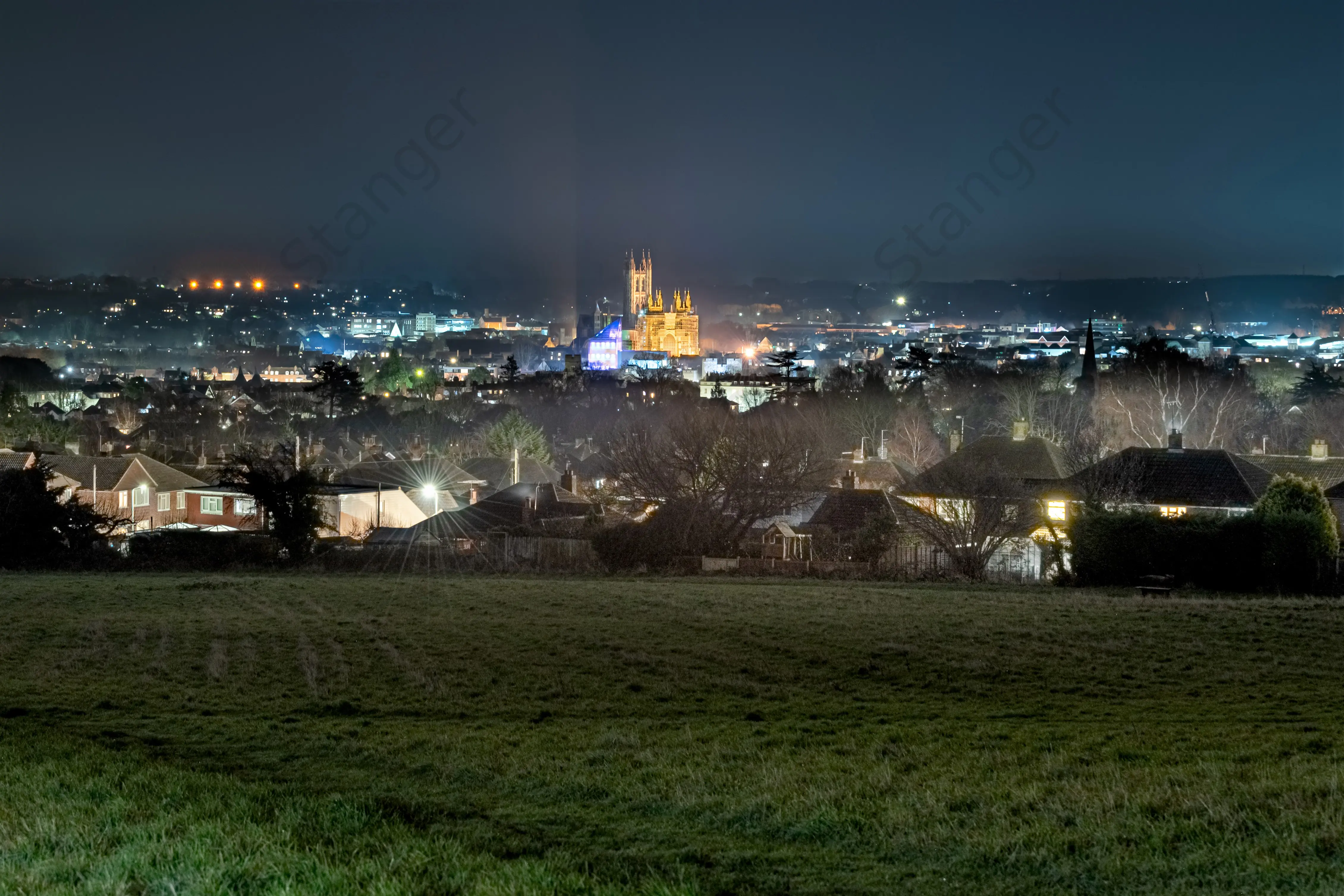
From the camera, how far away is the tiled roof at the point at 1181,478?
113 ft

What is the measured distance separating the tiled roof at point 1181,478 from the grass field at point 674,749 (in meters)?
15.2

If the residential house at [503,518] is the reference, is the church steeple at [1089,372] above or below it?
above

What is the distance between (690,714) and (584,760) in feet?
8.02

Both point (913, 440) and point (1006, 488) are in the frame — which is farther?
point (913, 440)

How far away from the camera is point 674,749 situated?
10.2 metres

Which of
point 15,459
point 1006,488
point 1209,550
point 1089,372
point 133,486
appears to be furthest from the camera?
point 1089,372

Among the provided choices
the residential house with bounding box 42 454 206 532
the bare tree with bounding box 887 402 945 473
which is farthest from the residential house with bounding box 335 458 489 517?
the bare tree with bounding box 887 402 945 473

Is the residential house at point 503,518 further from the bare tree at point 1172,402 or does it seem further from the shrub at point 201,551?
the bare tree at point 1172,402

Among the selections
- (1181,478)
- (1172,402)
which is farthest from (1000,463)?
(1172,402)

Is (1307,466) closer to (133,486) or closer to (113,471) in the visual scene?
(133,486)

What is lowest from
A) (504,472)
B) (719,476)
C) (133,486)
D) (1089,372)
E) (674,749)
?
(674,749)

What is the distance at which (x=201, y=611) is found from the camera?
2056 centimetres

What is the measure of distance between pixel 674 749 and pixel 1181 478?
29246 millimetres

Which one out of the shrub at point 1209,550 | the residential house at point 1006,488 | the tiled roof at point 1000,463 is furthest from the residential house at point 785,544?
the shrub at point 1209,550
